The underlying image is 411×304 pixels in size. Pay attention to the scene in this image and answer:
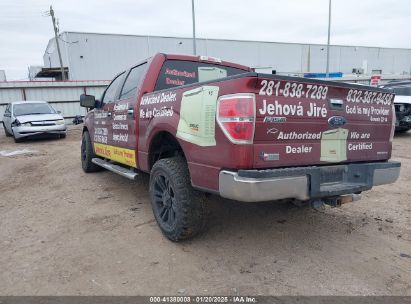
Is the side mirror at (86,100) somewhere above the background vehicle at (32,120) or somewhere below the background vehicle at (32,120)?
above

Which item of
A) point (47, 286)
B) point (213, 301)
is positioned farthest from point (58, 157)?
point (213, 301)

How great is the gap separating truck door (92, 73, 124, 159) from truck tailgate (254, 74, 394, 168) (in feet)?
10.3

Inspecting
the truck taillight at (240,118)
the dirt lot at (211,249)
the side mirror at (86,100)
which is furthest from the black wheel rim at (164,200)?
the side mirror at (86,100)

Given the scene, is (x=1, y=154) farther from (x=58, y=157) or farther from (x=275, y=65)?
(x=275, y=65)

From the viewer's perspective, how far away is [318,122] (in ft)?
10.2

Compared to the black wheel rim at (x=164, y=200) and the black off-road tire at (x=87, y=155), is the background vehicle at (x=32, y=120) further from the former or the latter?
the black wheel rim at (x=164, y=200)

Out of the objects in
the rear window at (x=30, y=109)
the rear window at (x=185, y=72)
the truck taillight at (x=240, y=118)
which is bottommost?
the rear window at (x=30, y=109)

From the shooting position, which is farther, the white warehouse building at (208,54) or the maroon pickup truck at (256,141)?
the white warehouse building at (208,54)

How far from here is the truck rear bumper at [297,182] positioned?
272 cm

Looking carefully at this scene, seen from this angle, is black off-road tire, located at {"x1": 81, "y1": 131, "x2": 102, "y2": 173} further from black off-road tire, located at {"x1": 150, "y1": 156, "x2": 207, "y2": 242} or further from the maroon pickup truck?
black off-road tire, located at {"x1": 150, "y1": 156, "x2": 207, "y2": 242}

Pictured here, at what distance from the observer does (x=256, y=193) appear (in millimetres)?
2713

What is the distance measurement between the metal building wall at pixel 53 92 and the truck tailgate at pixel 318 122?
19.5 meters

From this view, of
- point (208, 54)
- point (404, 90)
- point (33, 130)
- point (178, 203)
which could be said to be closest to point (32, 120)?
point (33, 130)

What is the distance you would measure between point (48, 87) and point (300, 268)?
20074 millimetres
